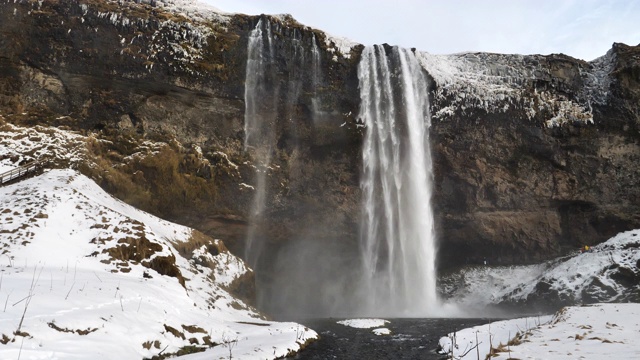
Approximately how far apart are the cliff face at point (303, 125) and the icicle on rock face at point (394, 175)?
1.17 m

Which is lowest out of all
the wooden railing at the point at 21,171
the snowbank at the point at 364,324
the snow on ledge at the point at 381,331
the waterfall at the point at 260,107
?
the snowbank at the point at 364,324

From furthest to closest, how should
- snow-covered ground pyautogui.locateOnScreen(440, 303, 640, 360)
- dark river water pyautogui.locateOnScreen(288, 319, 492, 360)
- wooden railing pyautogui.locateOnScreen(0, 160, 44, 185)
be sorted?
wooden railing pyautogui.locateOnScreen(0, 160, 44, 185), dark river water pyautogui.locateOnScreen(288, 319, 492, 360), snow-covered ground pyautogui.locateOnScreen(440, 303, 640, 360)

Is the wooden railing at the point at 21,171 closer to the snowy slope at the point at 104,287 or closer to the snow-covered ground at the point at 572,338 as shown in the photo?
the snowy slope at the point at 104,287

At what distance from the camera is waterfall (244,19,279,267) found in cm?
2991

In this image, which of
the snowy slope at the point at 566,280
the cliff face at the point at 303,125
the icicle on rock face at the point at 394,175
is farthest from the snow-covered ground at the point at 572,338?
the cliff face at the point at 303,125

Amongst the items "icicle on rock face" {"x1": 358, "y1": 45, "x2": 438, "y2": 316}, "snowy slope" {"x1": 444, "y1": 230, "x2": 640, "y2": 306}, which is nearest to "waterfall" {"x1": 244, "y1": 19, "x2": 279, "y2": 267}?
"icicle on rock face" {"x1": 358, "y1": 45, "x2": 438, "y2": 316}

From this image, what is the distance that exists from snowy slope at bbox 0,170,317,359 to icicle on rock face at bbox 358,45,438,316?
15.1 meters

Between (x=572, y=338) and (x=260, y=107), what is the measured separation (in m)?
24.8

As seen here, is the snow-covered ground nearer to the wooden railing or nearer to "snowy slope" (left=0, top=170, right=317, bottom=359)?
"snowy slope" (left=0, top=170, right=317, bottom=359)

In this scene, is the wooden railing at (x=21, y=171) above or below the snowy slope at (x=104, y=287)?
above

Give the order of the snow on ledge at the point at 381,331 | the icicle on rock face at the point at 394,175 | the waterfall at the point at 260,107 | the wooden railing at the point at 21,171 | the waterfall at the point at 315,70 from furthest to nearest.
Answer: the icicle on rock face at the point at 394,175 < the waterfall at the point at 315,70 < the waterfall at the point at 260,107 < the wooden railing at the point at 21,171 < the snow on ledge at the point at 381,331

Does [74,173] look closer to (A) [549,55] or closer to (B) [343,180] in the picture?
(B) [343,180]

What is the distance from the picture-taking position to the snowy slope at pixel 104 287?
7.55m

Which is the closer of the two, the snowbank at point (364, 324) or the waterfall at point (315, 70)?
the snowbank at point (364, 324)
